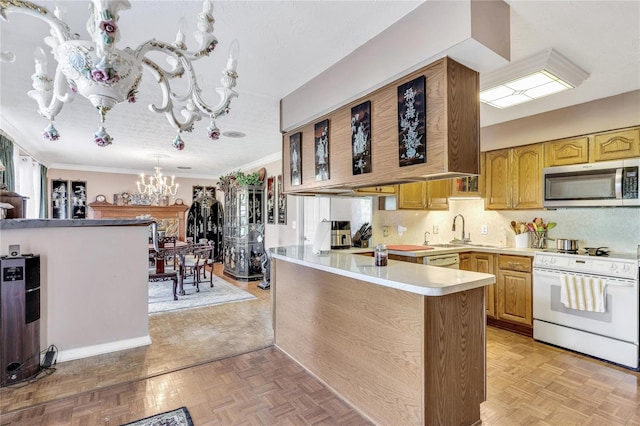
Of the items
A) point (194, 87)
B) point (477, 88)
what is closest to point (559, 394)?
point (477, 88)

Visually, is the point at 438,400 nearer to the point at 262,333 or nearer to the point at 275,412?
the point at 275,412

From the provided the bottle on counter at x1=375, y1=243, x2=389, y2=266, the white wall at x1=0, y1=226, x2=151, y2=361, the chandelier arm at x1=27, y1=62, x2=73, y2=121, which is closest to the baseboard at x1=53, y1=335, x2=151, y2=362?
the white wall at x1=0, y1=226, x2=151, y2=361

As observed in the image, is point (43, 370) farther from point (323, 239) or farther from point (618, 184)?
point (618, 184)

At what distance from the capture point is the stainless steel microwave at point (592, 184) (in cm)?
294

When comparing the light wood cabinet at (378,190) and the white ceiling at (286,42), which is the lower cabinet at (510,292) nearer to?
the light wood cabinet at (378,190)

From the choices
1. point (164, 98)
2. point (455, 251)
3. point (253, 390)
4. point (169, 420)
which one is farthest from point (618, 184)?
point (169, 420)

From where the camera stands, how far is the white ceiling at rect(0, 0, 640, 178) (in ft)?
6.02

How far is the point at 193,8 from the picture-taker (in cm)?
183

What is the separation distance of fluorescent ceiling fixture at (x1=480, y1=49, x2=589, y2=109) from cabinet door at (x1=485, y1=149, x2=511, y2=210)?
49.5 inches

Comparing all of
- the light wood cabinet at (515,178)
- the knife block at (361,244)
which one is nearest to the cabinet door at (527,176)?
the light wood cabinet at (515,178)

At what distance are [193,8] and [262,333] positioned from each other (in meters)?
3.02

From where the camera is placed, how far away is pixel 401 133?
2043 mm

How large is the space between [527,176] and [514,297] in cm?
143

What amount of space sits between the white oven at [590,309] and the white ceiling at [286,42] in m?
1.64
